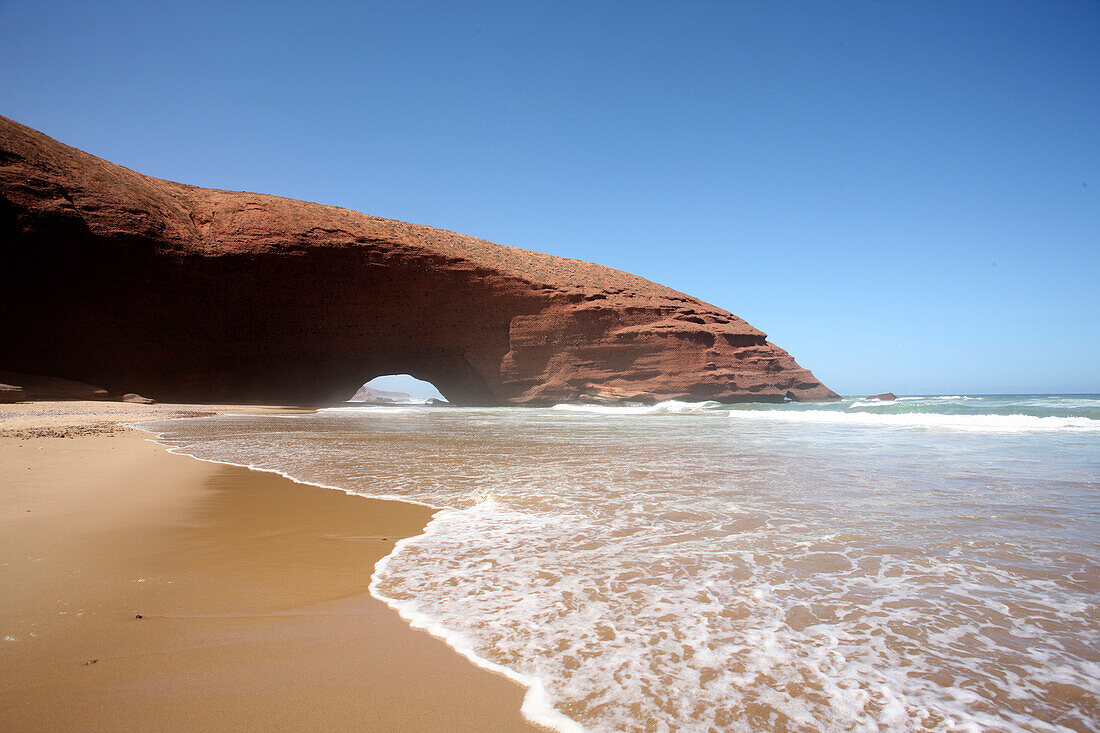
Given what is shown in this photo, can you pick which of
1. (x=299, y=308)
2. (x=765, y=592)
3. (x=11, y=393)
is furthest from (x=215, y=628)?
(x=299, y=308)

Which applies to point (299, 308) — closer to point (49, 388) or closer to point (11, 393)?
point (49, 388)

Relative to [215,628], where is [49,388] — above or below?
above

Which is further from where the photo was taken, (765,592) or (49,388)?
(49,388)

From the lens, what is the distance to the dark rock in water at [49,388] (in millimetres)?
19578

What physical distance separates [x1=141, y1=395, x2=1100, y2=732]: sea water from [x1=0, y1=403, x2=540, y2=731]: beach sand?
0.20m

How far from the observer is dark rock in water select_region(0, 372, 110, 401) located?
19578 millimetres

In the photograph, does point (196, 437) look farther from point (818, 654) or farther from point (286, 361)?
point (286, 361)

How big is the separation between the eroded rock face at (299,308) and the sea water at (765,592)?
25.0 metres

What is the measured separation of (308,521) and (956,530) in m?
4.22

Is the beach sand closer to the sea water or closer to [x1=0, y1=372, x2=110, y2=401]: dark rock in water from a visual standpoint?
the sea water

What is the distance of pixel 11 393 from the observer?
17.4 metres

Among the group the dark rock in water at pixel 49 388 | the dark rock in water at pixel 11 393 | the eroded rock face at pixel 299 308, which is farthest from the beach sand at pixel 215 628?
the eroded rock face at pixel 299 308

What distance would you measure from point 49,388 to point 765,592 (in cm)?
2720

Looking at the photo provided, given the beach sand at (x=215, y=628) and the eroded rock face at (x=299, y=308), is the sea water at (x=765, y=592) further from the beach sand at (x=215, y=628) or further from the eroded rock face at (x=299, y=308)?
the eroded rock face at (x=299, y=308)
